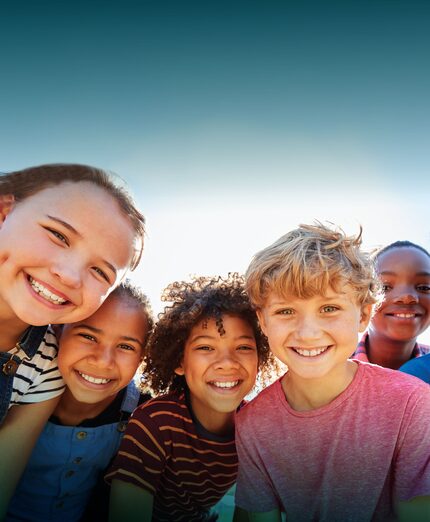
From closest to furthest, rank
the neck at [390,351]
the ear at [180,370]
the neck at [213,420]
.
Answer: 1. the neck at [213,420]
2. the ear at [180,370]
3. the neck at [390,351]

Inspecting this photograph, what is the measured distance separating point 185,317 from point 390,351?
1.90 metres

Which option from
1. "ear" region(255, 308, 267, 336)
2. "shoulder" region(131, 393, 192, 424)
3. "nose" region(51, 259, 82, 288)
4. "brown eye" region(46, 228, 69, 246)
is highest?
"brown eye" region(46, 228, 69, 246)

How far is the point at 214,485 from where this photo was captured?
247 cm

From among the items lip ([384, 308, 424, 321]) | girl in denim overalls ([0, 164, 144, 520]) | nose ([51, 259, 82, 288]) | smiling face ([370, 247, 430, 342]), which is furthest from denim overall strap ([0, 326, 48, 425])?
lip ([384, 308, 424, 321])

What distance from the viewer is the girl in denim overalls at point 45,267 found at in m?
1.84

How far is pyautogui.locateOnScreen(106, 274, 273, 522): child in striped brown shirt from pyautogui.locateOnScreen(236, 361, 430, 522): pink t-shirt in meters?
0.25

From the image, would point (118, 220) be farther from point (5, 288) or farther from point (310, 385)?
point (310, 385)

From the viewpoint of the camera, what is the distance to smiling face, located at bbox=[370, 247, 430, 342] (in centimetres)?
299

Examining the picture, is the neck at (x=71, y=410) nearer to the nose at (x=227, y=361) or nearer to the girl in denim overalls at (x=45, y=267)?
the girl in denim overalls at (x=45, y=267)

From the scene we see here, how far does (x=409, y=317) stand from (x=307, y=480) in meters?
1.59

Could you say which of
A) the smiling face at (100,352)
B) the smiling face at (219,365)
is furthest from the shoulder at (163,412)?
the smiling face at (100,352)

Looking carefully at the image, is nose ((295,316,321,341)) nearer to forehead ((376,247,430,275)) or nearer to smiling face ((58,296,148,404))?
smiling face ((58,296,148,404))

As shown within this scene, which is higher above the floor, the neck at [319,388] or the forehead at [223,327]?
the forehead at [223,327]

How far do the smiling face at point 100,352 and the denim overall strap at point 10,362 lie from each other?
0.19 metres
